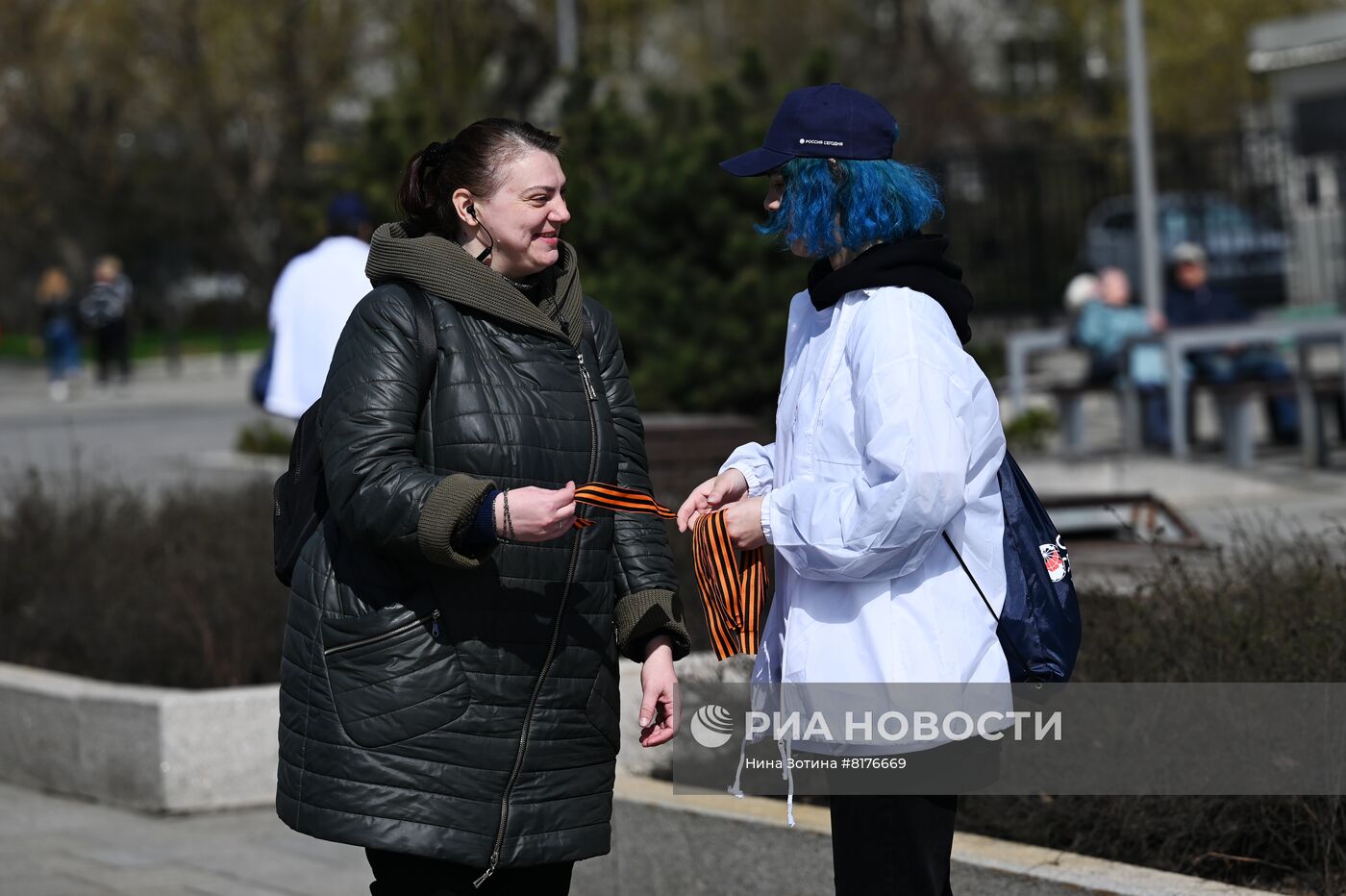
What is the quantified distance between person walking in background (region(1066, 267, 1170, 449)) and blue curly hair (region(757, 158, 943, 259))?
36.2ft

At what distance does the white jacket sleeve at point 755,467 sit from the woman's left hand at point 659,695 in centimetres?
34

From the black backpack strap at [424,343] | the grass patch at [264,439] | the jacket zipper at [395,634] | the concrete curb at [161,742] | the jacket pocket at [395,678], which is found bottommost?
the concrete curb at [161,742]

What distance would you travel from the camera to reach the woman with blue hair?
10.7ft

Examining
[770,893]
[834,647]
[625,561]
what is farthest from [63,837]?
[834,647]

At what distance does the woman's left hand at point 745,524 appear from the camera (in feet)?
11.3

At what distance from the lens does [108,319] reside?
101 feet

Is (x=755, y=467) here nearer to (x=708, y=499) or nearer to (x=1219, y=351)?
(x=708, y=499)

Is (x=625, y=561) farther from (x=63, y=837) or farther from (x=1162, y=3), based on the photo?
(x=1162, y=3)

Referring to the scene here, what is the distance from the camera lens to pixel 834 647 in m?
3.38

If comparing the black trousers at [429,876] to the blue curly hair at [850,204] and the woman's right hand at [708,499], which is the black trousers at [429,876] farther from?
the blue curly hair at [850,204]

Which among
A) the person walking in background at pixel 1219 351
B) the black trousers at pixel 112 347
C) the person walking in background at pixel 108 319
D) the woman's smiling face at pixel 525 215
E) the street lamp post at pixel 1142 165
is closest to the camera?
the woman's smiling face at pixel 525 215

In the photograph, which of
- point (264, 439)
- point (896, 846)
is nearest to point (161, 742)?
point (896, 846)

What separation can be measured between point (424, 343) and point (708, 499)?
0.60 meters

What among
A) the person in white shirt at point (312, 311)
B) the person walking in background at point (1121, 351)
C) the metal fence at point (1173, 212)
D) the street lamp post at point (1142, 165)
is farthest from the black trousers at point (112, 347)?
the person in white shirt at point (312, 311)
